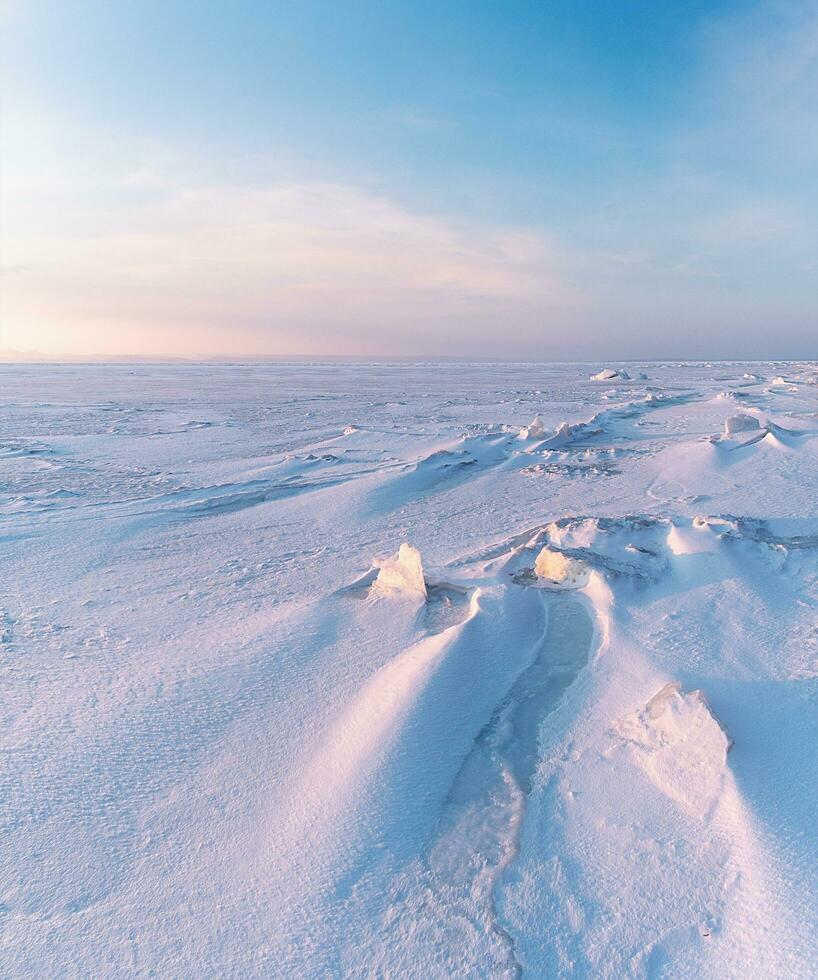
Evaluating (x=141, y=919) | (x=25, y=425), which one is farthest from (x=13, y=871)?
(x=25, y=425)

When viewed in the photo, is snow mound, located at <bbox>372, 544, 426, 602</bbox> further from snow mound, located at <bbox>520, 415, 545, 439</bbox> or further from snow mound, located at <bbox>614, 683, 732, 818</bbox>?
snow mound, located at <bbox>520, 415, 545, 439</bbox>

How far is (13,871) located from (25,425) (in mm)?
13245

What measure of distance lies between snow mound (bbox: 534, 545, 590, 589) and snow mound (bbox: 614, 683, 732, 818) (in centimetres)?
138

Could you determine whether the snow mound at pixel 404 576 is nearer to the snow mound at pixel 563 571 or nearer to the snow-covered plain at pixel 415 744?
the snow-covered plain at pixel 415 744

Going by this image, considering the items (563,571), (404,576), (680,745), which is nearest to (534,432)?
(563,571)

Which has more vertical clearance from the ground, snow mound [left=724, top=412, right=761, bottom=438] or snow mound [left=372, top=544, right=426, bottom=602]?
snow mound [left=724, top=412, right=761, bottom=438]

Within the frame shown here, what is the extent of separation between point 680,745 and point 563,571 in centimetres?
177

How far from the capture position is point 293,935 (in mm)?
1825

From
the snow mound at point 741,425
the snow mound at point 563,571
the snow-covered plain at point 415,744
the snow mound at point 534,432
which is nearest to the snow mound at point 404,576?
the snow-covered plain at point 415,744

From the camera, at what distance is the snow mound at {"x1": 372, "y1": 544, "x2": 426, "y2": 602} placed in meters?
3.96

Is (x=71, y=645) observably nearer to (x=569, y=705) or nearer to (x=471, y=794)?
(x=471, y=794)

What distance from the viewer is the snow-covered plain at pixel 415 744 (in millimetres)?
1826

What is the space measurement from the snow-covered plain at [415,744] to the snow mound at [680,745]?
11 millimetres

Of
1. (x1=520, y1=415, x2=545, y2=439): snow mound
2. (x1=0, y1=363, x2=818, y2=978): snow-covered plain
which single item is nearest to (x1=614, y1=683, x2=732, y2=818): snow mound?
(x1=0, y1=363, x2=818, y2=978): snow-covered plain
